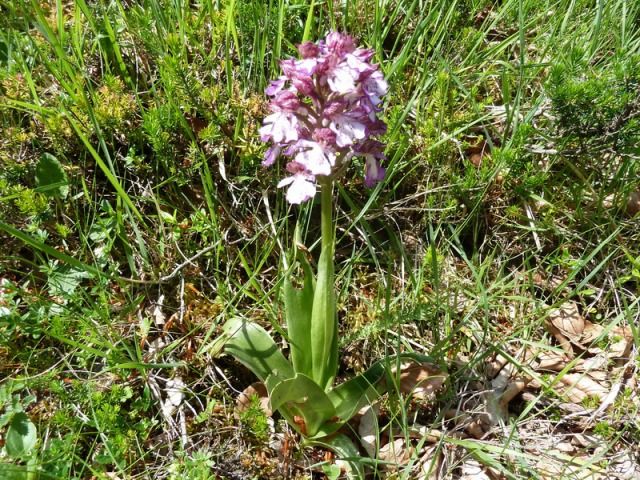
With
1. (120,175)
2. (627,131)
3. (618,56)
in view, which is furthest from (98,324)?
(618,56)

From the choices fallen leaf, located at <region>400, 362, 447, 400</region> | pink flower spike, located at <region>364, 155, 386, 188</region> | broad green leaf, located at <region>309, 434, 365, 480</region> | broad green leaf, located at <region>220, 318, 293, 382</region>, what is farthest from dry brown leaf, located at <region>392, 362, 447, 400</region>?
pink flower spike, located at <region>364, 155, 386, 188</region>

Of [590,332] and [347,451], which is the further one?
[590,332]

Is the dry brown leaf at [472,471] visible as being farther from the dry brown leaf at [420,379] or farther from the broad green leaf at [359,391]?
the broad green leaf at [359,391]

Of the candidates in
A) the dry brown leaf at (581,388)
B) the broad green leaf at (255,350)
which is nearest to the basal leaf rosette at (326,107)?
the broad green leaf at (255,350)

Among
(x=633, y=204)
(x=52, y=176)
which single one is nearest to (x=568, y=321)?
(x=633, y=204)

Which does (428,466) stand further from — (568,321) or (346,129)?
(346,129)

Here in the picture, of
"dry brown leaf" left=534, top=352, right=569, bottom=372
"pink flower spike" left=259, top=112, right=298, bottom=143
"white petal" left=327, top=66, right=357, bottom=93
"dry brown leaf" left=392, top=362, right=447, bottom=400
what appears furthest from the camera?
"dry brown leaf" left=534, top=352, right=569, bottom=372

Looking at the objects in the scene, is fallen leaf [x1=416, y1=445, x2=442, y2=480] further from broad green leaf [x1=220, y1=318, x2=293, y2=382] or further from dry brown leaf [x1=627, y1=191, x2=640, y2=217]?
dry brown leaf [x1=627, y1=191, x2=640, y2=217]
